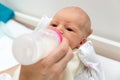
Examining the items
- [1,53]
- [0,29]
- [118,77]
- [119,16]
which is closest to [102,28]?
[119,16]

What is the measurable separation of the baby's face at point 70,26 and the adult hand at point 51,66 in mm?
274

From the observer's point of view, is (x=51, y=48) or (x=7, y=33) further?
(x=7, y=33)

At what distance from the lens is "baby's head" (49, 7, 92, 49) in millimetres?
1009

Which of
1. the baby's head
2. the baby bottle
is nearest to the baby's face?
the baby's head

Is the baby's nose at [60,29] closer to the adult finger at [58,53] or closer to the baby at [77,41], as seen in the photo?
the baby at [77,41]

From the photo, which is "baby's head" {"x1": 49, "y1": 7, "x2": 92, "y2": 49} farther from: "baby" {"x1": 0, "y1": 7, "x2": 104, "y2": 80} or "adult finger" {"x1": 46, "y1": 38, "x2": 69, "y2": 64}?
"adult finger" {"x1": 46, "y1": 38, "x2": 69, "y2": 64}

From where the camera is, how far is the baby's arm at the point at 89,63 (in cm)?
103

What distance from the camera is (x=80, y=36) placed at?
1039mm

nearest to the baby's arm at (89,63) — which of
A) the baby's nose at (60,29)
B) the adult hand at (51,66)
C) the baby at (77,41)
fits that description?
the baby at (77,41)

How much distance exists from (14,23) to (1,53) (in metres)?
0.30

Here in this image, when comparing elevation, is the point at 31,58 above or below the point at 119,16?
above

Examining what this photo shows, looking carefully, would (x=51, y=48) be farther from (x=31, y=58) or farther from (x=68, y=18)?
(x=68, y=18)

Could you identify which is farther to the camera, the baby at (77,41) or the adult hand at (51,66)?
the baby at (77,41)

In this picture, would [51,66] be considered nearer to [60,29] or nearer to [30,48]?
[30,48]
